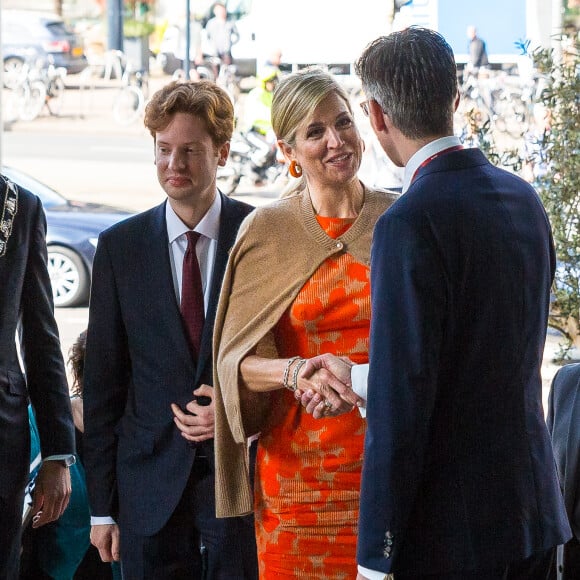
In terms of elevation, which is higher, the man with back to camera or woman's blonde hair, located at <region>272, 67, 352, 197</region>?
woman's blonde hair, located at <region>272, 67, 352, 197</region>

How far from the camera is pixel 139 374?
7.57 feet

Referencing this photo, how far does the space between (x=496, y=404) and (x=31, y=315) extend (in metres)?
1.04

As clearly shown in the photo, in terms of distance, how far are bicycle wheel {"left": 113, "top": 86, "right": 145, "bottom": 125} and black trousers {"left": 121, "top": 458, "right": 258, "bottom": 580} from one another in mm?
6063

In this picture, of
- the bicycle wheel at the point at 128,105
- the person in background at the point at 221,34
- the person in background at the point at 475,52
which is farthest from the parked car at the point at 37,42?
the person in background at the point at 475,52

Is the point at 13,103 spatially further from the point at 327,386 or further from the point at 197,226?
the point at 327,386

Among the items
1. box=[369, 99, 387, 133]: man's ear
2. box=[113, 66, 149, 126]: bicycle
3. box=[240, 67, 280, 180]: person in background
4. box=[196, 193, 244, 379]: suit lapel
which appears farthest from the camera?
box=[113, 66, 149, 126]: bicycle

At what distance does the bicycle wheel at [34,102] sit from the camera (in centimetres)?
905

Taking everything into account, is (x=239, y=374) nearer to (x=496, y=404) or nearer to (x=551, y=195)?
(x=496, y=404)

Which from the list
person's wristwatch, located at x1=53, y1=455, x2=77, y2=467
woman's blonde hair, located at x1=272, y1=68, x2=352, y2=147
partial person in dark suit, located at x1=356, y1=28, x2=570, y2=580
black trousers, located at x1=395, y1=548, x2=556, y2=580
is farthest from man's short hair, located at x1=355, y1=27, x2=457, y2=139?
person's wristwatch, located at x1=53, y1=455, x2=77, y2=467

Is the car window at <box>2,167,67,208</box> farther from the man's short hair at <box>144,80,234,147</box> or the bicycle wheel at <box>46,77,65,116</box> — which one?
the man's short hair at <box>144,80,234,147</box>

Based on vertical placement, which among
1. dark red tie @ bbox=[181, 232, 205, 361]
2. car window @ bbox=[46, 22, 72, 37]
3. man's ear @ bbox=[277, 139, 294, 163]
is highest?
car window @ bbox=[46, 22, 72, 37]

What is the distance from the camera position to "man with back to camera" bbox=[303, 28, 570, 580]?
154cm

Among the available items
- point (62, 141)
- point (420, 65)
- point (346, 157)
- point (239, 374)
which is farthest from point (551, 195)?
point (62, 141)

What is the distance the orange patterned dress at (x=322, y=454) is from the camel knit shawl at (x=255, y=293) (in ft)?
0.10
